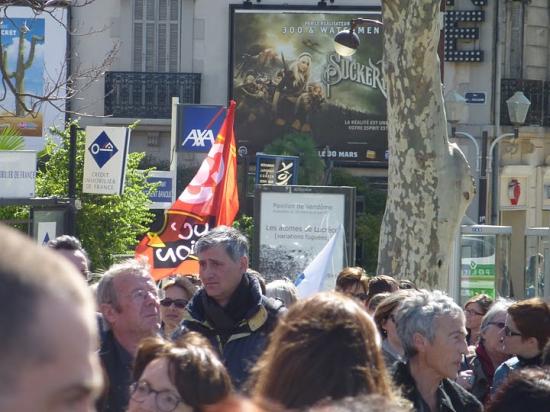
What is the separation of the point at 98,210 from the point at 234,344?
14585mm

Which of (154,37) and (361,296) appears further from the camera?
(154,37)

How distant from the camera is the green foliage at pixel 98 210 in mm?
19797

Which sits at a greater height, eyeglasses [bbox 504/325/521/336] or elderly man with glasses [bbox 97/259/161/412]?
elderly man with glasses [bbox 97/259/161/412]

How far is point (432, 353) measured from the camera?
5.09 m

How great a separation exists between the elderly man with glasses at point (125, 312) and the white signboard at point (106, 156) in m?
10.1

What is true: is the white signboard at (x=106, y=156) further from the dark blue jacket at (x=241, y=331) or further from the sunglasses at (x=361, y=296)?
the dark blue jacket at (x=241, y=331)

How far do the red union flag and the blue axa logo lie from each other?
2994 millimetres

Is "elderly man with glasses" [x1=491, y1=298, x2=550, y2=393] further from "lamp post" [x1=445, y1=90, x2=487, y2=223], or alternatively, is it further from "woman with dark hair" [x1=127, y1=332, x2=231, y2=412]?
"lamp post" [x1=445, y1=90, x2=487, y2=223]

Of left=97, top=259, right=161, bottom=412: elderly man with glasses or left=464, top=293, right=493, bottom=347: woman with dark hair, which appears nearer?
left=97, top=259, right=161, bottom=412: elderly man with glasses

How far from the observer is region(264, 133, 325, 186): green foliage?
29453 mm

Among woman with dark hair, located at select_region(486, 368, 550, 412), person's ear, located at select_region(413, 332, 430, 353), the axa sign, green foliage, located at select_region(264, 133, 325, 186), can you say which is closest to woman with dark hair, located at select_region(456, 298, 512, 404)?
person's ear, located at select_region(413, 332, 430, 353)

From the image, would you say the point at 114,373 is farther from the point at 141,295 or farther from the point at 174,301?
the point at 174,301

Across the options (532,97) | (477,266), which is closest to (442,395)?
(477,266)

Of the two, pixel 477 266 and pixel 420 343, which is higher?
pixel 420 343
